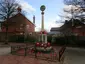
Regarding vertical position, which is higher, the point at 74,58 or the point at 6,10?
the point at 6,10

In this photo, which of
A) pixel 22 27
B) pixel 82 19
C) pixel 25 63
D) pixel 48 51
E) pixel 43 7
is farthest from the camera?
pixel 22 27

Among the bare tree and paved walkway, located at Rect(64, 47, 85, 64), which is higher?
the bare tree

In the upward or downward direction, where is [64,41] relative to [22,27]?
downward

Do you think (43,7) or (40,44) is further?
(43,7)

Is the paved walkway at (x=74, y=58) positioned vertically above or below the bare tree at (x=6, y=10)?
below

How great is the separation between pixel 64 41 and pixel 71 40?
1.46m

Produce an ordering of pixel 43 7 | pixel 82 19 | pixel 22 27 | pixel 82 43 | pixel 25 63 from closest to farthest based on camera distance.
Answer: pixel 25 63, pixel 43 7, pixel 82 19, pixel 82 43, pixel 22 27

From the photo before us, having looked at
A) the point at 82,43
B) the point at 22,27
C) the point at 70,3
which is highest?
the point at 70,3

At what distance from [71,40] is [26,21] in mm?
20207

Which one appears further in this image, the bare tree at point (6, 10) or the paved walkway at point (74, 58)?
the bare tree at point (6, 10)

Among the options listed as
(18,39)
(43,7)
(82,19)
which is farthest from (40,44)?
(18,39)

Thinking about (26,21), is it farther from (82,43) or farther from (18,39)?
(82,43)

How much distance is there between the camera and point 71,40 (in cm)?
3434

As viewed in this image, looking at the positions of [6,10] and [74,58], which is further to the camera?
[6,10]
